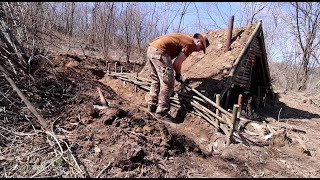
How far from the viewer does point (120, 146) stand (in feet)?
11.2

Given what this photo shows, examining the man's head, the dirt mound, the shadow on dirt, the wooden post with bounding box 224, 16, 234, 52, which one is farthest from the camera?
the shadow on dirt

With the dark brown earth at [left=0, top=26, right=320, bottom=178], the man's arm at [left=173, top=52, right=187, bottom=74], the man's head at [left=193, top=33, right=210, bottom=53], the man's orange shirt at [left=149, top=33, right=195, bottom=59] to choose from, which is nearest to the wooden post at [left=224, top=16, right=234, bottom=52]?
the man's head at [left=193, top=33, right=210, bottom=53]

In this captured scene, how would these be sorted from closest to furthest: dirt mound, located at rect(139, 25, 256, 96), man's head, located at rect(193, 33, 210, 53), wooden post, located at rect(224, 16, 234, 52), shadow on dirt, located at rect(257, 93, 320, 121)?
man's head, located at rect(193, 33, 210, 53) → dirt mound, located at rect(139, 25, 256, 96) → wooden post, located at rect(224, 16, 234, 52) → shadow on dirt, located at rect(257, 93, 320, 121)

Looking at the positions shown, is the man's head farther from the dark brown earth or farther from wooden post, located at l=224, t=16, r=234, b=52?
wooden post, located at l=224, t=16, r=234, b=52

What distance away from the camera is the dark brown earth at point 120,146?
10.1 ft

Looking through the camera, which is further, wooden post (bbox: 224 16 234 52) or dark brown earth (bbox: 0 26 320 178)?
wooden post (bbox: 224 16 234 52)

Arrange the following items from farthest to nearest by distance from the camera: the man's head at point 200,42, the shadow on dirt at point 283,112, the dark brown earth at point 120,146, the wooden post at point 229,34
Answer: the shadow on dirt at point 283,112 < the wooden post at point 229,34 < the man's head at point 200,42 < the dark brown earth at point 120,146

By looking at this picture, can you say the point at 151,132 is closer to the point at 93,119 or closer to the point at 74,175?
the point at 93,119

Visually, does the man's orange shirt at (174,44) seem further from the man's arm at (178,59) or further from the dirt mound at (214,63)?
the dirt mound at (214,63)

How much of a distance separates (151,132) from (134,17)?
7.86 metres

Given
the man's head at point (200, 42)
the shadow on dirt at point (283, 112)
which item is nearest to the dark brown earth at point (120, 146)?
the man's head at point (200, 42)

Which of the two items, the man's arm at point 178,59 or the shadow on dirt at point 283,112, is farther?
the shadow on dirt at point 283,112

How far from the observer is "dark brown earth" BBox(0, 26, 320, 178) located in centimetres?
308

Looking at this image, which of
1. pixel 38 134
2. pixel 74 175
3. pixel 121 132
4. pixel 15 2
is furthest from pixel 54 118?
pixel 15 2
